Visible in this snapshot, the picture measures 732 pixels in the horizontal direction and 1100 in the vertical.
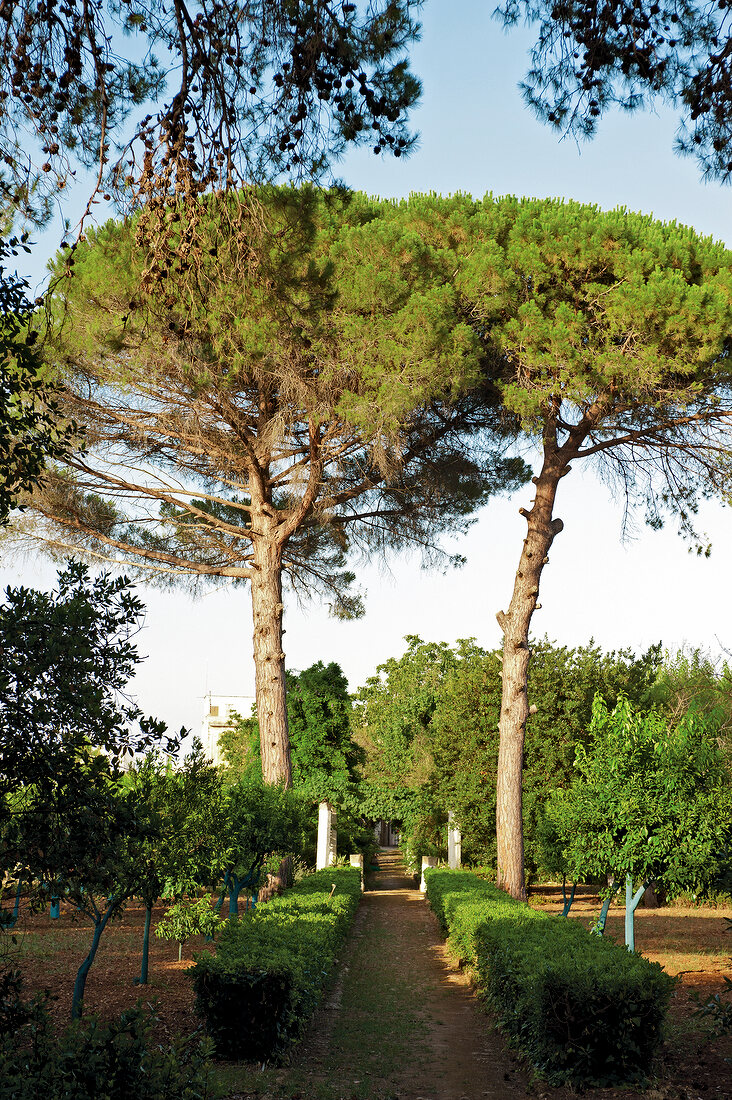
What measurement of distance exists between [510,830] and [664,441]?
6483 mm

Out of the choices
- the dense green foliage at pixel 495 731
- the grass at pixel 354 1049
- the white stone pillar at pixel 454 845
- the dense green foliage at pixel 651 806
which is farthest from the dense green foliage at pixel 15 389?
the white stone pillar at pixel 454 845

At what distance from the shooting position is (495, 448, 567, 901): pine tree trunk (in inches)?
525

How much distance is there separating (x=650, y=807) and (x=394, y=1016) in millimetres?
3603

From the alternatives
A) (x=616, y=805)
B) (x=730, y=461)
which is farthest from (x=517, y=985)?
(x=730, y=461)

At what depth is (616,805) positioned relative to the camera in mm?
9984

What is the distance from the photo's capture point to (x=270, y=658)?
1391 centimetres

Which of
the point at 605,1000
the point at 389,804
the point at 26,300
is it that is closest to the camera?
the point at 26,300

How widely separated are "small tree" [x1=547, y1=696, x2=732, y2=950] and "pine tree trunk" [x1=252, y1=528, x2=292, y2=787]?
16.5ft

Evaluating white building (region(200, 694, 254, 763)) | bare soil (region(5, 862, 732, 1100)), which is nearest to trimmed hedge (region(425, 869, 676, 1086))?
bare soil (region(5, 862, 732, 1100))

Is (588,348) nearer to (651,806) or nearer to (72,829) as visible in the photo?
(651,806)

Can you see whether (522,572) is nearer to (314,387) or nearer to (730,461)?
(730,461)

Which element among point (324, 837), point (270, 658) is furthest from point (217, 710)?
point (270, 658)

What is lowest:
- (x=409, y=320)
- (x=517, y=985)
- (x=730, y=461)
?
(x=517, y=985)

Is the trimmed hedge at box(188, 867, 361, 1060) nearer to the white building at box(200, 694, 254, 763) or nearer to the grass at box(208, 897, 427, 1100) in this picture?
the grass at box(208, 897, 427, 1100)
